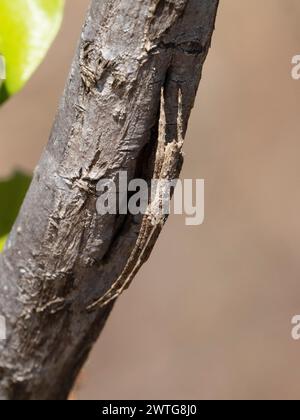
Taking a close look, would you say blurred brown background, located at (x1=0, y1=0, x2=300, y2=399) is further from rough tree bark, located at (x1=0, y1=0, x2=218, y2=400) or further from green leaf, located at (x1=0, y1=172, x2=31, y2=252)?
rough tree bark, located at (x1=0, y1=0, x2=218, y2=400)

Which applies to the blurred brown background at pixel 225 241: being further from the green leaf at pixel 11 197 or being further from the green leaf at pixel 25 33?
the green leaf at pixel 25 33

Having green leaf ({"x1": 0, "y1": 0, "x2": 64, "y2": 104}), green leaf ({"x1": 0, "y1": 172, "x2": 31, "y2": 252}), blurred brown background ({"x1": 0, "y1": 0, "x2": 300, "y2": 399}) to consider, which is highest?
blurred brown background ({"x1": 0, "y1": 0, "x2": 300, "y2": 399})

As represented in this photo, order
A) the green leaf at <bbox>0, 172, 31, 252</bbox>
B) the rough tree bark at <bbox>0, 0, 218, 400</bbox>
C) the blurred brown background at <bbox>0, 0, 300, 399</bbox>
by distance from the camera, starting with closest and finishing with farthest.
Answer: the rough tree bark at <bbox>0, 0, 218, 400</bbox>
the green leaf at <bbox>0, 172, 31, 252</bbox>
the blurred brown background at <bbox>0, 0, 300, 399</bbox>

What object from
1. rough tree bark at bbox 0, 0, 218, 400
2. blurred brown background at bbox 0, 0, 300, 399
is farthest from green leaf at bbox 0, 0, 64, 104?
blurred brown background at bbox 0, 0, 300, 399

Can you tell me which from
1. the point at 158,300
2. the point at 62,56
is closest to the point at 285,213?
the point at 158,300

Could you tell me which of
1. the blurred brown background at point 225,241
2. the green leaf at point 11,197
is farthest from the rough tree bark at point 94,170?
the blurred brown background at point 225,241

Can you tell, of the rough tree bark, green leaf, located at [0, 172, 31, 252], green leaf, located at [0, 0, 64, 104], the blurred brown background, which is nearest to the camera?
the rough tree bark
